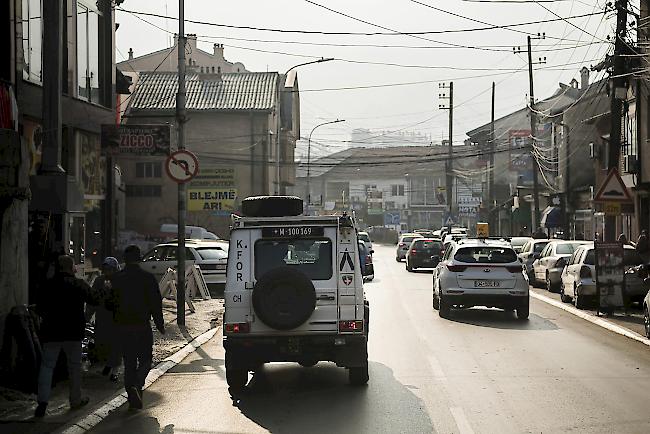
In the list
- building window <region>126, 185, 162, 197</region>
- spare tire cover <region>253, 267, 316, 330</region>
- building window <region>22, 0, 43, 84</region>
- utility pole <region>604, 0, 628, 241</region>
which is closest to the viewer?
spare tire cover <region>253, 267, 316, 330</region>

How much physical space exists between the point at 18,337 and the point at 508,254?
1251 centimetres

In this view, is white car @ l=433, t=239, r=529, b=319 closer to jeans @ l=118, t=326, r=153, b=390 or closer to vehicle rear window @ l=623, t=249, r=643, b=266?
vehicle rear window @ l=623, t=249, r=643, b=266

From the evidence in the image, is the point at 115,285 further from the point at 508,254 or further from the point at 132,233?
the point at 132,233

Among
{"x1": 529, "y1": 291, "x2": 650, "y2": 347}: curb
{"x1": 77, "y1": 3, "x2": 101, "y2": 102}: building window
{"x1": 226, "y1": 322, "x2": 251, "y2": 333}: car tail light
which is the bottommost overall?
{"x1": 529, "y1": 291, "x2": 650, "y2": 347}: curb

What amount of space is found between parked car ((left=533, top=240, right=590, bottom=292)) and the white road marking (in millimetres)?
19703

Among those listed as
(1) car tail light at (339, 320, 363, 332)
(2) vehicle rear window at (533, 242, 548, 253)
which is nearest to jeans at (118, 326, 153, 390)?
(1) car tail light at (339, 320, 363, 332)

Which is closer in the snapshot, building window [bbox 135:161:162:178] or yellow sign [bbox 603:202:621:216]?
yellow sign [bbox 603:202:621:216]

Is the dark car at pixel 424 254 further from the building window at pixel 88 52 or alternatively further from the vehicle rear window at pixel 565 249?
the building window at pixel 88 52

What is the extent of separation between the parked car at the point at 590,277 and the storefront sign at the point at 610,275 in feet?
1.20

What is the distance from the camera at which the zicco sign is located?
63.5ft

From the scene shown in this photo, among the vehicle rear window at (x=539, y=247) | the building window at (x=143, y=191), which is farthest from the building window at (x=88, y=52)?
the building window at (x=143, y=191)

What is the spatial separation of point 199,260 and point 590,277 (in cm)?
1179

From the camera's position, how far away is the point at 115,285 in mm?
10758

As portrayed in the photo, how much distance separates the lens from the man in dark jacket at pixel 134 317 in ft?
34.8
